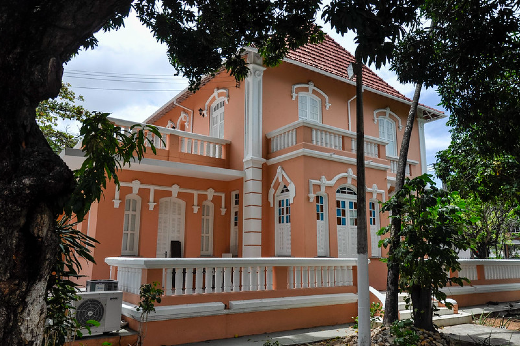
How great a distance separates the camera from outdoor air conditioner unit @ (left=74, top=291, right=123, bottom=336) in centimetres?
632

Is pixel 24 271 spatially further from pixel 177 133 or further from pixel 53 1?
pixel 177 133

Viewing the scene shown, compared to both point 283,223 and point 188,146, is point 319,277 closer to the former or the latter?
point 283,223

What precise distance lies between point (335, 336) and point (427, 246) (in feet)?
8.02

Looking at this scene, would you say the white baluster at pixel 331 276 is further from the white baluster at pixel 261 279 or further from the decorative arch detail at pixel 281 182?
the decorative arch detail at pixel 281 182

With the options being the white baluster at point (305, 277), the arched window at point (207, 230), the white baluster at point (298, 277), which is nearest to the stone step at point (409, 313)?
the white baluster at point (305, 277)

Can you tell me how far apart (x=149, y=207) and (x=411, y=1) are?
28.7 ft

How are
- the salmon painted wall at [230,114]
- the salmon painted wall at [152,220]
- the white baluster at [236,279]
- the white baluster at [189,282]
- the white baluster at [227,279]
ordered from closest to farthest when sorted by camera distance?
the white baluster at [189,282] < the white baluster at [227,279] < the white baluster at [236,279] < the salmon painted wall at [152,220] < the salmon painted wall at [230,114]

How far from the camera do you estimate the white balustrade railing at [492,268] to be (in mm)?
11859

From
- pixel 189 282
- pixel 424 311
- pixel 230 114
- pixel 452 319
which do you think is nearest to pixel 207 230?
pixel 230 114

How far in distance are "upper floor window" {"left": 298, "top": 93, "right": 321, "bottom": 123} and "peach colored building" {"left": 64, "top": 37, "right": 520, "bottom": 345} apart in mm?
37

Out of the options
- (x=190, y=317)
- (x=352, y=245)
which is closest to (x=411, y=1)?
(x=190, y=317)

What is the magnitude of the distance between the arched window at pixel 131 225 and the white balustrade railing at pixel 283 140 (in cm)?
427

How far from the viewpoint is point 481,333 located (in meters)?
7.96

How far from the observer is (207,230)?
12898 mm
